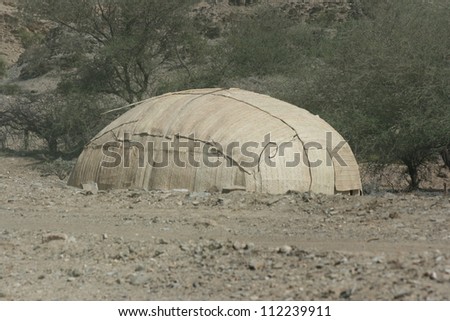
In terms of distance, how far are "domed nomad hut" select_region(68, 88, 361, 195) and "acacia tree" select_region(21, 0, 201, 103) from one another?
35.2 feet

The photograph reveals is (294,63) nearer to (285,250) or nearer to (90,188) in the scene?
(90,188)

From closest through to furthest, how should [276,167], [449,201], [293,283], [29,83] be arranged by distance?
[293,283]
[449,201]
[276,167]
[29,83]

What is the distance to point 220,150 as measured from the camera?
11938 mm

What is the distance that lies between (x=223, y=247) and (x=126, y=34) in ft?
56.8

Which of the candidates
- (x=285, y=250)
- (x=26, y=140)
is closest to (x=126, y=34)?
(x=26, y=140)

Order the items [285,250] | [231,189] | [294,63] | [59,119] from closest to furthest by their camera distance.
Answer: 1. [285,250]
2. [231,189]
3. [59,119]
4. [294,63]

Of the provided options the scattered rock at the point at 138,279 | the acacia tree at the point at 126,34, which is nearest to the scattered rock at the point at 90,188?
the scattered rock at the point at 138,279

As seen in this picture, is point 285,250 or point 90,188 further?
point 90,188

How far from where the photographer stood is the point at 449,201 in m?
10.5

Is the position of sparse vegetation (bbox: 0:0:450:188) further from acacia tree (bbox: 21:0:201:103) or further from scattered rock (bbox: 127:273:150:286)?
scattered rock (bbox: 127:273:150:286)

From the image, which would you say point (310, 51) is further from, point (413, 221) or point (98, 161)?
point (413, 221)

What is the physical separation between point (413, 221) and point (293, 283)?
2.67 meters

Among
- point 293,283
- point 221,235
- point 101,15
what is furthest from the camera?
point 101,15

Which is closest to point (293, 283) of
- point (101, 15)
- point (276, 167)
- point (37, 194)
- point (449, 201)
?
point (449, 201)
